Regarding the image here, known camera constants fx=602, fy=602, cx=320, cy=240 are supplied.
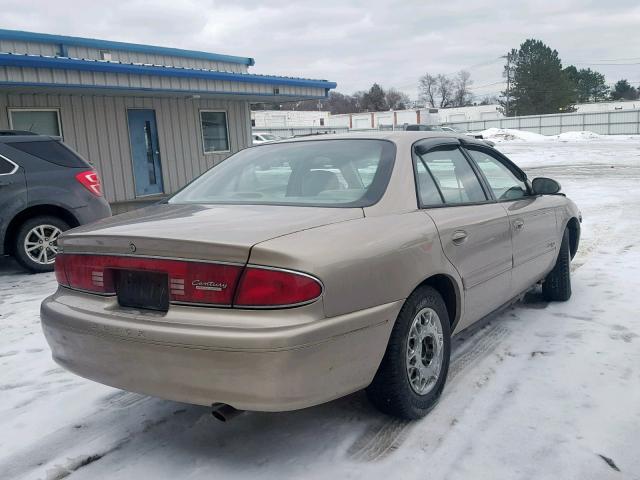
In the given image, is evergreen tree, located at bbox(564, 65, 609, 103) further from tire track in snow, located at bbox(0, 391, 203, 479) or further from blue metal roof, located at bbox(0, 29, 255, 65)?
tire track in snow, located at bbox(0, 391, 203, 479)

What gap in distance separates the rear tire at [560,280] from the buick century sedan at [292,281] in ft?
4.51

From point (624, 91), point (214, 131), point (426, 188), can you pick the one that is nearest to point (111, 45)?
point (214, 131)

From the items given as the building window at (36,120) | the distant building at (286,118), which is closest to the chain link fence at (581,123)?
the distant building at (286,118)

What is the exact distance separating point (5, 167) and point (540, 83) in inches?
2837

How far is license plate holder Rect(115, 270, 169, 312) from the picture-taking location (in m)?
2.64

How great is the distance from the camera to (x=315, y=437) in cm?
303

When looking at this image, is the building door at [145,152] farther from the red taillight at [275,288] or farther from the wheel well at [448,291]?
the red taillight at [275,288]

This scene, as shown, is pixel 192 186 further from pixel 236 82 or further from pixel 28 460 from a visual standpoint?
pixel 236 82

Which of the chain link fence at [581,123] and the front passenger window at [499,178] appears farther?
the chain link fence at [581,123]

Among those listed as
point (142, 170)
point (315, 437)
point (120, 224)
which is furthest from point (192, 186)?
point (142, 170)

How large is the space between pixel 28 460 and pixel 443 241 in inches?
92.6

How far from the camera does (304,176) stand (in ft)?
11.9

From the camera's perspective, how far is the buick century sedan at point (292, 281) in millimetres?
2453

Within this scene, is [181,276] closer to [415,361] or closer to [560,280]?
[415,361]
